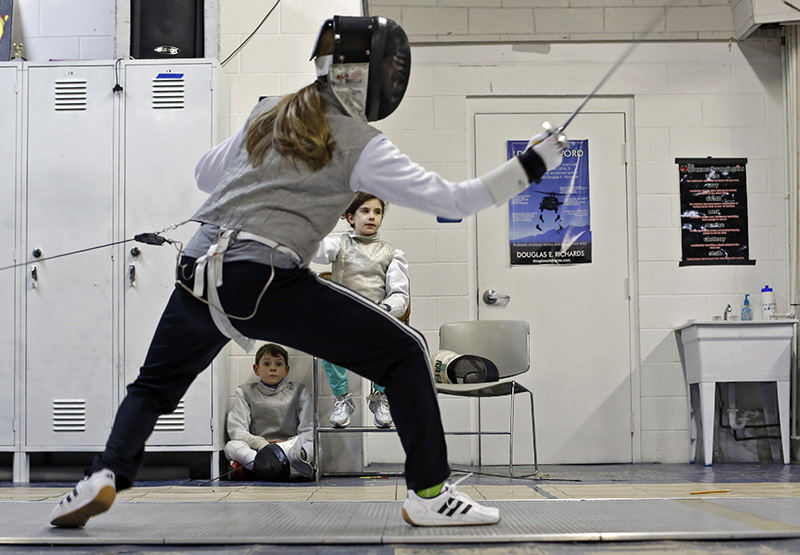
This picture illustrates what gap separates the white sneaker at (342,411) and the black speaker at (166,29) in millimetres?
1959

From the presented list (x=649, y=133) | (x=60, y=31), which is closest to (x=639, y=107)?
(x=649, y=133)

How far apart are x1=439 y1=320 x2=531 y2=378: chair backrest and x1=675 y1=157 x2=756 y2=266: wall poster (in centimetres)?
123

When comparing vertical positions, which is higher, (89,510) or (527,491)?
(89,510)

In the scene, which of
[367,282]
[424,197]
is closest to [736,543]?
[424,197]

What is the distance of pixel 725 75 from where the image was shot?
5.35m

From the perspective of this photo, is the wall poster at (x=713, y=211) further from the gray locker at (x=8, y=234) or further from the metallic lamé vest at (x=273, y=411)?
the gray locker at (x=8, y=234)

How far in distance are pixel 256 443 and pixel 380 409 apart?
0.62 m

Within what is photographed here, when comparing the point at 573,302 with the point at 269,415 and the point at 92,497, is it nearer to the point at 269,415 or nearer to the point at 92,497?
the point at 269,415

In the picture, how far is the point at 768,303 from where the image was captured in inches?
200

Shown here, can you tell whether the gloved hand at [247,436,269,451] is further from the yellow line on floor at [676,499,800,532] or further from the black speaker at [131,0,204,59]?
the yellow line on floor at [676,499,800,532]

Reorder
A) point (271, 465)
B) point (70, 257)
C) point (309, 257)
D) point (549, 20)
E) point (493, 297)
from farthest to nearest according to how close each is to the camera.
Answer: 1. point (549, 20)
2. point (493, 297)
3. point (70, 257)
4. point (271, 465)
5. point (309, 257)

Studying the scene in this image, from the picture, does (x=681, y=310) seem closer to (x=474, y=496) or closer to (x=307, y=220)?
(x=474, y=496)

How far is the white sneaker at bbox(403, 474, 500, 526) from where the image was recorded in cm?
236

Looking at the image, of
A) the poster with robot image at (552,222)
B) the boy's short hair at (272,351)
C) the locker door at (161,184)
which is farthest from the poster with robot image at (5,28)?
the poster with robot image at (552,222)
